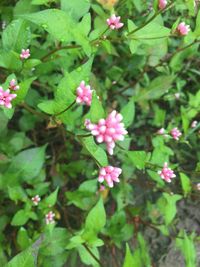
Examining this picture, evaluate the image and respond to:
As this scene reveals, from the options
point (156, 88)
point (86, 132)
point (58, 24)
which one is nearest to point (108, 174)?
point (86, 132)

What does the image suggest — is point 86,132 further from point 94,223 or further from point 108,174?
point 94,223

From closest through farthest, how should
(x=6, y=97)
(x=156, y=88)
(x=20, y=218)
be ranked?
(x=6, y=97), (x=20, y=218), (x=156, y=88)

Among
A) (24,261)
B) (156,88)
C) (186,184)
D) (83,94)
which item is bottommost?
(186,184)

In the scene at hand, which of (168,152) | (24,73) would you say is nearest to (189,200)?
(168,152)

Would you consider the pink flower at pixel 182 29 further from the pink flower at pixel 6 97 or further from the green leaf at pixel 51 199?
the green leaf at pixel 51 199

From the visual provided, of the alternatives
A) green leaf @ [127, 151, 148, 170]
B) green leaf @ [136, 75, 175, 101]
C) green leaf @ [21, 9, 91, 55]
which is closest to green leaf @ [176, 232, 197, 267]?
green leaf @ [127, 151, 148, 170]

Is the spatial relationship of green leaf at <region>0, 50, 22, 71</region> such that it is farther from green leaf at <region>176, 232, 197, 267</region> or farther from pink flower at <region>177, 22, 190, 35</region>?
green leaf at <region>176, 232, 197, 267</region>

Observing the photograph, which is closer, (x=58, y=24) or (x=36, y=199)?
(x=58, y=24)
